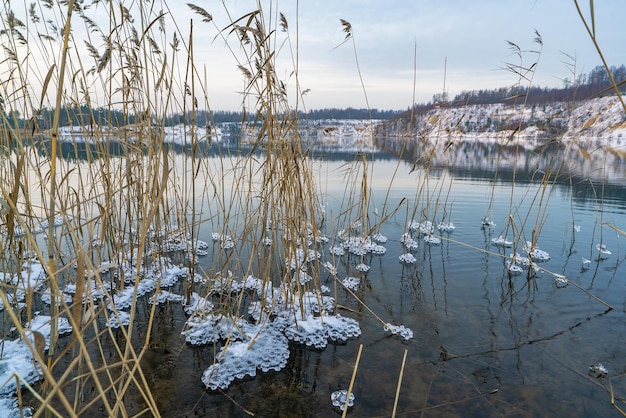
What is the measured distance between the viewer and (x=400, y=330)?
197 cm

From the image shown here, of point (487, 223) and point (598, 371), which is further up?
point (487, 223)

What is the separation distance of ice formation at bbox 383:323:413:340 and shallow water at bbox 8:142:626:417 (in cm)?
4

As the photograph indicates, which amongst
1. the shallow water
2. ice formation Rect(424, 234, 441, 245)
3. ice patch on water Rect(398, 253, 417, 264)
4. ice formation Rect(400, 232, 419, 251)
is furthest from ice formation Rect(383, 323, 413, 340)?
ice formation Rect(424, 234, 441, 245)

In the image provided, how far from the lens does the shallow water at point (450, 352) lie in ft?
4.77

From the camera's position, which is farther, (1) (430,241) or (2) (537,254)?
(1) (430,241)

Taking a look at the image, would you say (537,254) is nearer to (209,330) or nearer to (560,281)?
(560,281)

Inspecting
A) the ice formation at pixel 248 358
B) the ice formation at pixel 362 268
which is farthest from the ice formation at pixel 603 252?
the ice formation at pixel 248 358

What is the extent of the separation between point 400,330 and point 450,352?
0.28 m

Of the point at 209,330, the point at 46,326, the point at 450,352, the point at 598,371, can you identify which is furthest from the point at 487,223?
the point at 46,326

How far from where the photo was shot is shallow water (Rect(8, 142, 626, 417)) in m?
1.45

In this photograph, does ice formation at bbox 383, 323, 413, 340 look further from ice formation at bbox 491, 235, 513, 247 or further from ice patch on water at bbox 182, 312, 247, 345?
ice formation at bbox 491, 235, 513, 247

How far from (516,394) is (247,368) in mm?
1184

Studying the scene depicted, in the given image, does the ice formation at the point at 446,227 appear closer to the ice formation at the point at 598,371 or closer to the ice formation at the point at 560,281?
the ice formation at the point at 560,281

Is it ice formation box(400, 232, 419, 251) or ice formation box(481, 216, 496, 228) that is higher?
ice formation box(481, 216, 496, 228)
